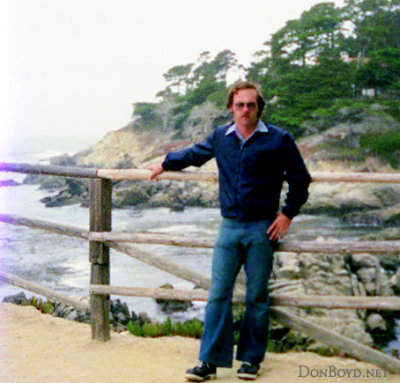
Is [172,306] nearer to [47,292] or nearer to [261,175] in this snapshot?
[47,292]

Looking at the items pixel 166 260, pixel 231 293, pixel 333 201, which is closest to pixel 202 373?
pixel 231 293

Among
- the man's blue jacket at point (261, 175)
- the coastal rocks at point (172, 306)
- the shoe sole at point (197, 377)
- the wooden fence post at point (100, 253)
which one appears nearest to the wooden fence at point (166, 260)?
the wooden fence post at point (100, 253)

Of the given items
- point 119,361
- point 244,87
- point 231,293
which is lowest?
point 119,361

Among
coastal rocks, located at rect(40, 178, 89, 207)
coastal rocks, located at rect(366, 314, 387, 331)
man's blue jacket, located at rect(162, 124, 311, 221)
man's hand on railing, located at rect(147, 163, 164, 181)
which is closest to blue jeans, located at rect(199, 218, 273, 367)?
man's blue jacket, located at rect(162, 124, 311, 221)

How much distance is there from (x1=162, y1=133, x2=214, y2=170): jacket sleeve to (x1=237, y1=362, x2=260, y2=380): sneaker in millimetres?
1276

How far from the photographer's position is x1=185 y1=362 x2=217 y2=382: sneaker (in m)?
3.70

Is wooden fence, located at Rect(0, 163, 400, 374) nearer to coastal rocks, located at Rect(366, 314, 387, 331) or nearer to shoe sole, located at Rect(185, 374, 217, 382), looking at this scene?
shoe sole, located at Rect(185, 374, 217, 382)

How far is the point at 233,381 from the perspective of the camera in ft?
12.3

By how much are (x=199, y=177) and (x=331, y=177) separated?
2.79 feet

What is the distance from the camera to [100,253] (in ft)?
14.8

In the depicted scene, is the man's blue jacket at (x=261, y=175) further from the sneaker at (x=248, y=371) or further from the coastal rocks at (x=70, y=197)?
the coastal rocks at (x=70, y=197)

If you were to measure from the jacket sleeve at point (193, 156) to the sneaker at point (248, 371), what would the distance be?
4.19 ft

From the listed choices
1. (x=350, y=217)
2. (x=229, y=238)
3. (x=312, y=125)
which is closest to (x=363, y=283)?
(x=229, y=238)

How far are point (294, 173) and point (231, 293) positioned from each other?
82 cm
